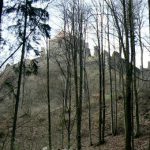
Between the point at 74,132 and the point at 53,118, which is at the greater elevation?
the point at 53,118

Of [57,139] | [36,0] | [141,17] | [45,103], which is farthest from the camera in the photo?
[45,103]

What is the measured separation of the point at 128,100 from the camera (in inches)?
509

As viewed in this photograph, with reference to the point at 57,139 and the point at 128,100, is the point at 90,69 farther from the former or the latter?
the point at 128,100

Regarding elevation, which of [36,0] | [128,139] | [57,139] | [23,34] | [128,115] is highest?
[36,0]

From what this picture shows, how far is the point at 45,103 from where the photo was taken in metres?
45.0

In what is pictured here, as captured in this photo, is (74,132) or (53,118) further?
(53,118)

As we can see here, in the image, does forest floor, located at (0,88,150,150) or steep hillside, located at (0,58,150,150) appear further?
forest floor, located at (0,88,150,150)

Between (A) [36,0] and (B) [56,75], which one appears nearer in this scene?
(A) [36,0]

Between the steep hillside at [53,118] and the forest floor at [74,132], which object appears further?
the forest floor at [74,132]

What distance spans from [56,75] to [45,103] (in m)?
10.8

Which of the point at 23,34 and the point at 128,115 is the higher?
the point at 23,34

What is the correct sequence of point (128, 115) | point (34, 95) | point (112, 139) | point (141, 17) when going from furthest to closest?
1. point (34, 95)
2. point (141, 17)
3. point (112, 139)
4. point (128, 115)

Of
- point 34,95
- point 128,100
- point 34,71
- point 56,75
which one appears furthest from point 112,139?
point 56,75

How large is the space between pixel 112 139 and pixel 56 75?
104 feet
